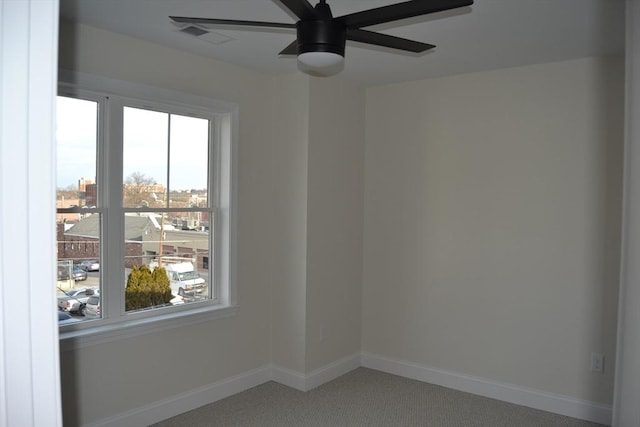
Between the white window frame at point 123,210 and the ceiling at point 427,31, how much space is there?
0.38 metres

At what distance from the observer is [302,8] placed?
1.90 m

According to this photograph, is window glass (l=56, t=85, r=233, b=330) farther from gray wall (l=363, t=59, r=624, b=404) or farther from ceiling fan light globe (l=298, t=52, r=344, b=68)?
ceiling fan light globe (l=298, t=52, r=344, b=68)

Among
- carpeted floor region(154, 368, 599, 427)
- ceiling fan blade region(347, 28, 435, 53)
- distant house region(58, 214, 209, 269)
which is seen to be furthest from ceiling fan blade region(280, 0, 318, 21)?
carpeted floor region(154, 368, 599, 427)

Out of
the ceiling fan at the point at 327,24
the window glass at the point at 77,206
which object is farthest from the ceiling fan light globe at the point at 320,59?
the window glass at the point at 77,206

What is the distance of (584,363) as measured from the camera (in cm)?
363

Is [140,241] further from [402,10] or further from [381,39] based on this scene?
[402,10]

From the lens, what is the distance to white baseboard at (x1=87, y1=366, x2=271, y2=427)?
326cm

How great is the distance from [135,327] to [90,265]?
513 mm

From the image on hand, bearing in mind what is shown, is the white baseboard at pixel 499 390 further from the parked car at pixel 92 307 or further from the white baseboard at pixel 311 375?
the parked car at pixel 92 307

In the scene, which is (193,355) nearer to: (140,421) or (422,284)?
(140,421)

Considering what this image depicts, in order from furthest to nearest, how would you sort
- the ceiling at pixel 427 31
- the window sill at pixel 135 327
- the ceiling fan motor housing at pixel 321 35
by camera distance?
the window sill at pixel 135 327 < the ceiling at pixel 427 31 < the ceiling fan motor housing at pixel 321 35

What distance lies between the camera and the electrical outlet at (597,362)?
354cm

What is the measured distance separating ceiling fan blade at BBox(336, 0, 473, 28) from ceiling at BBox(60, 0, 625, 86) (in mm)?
548

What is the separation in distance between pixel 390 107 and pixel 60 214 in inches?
115
